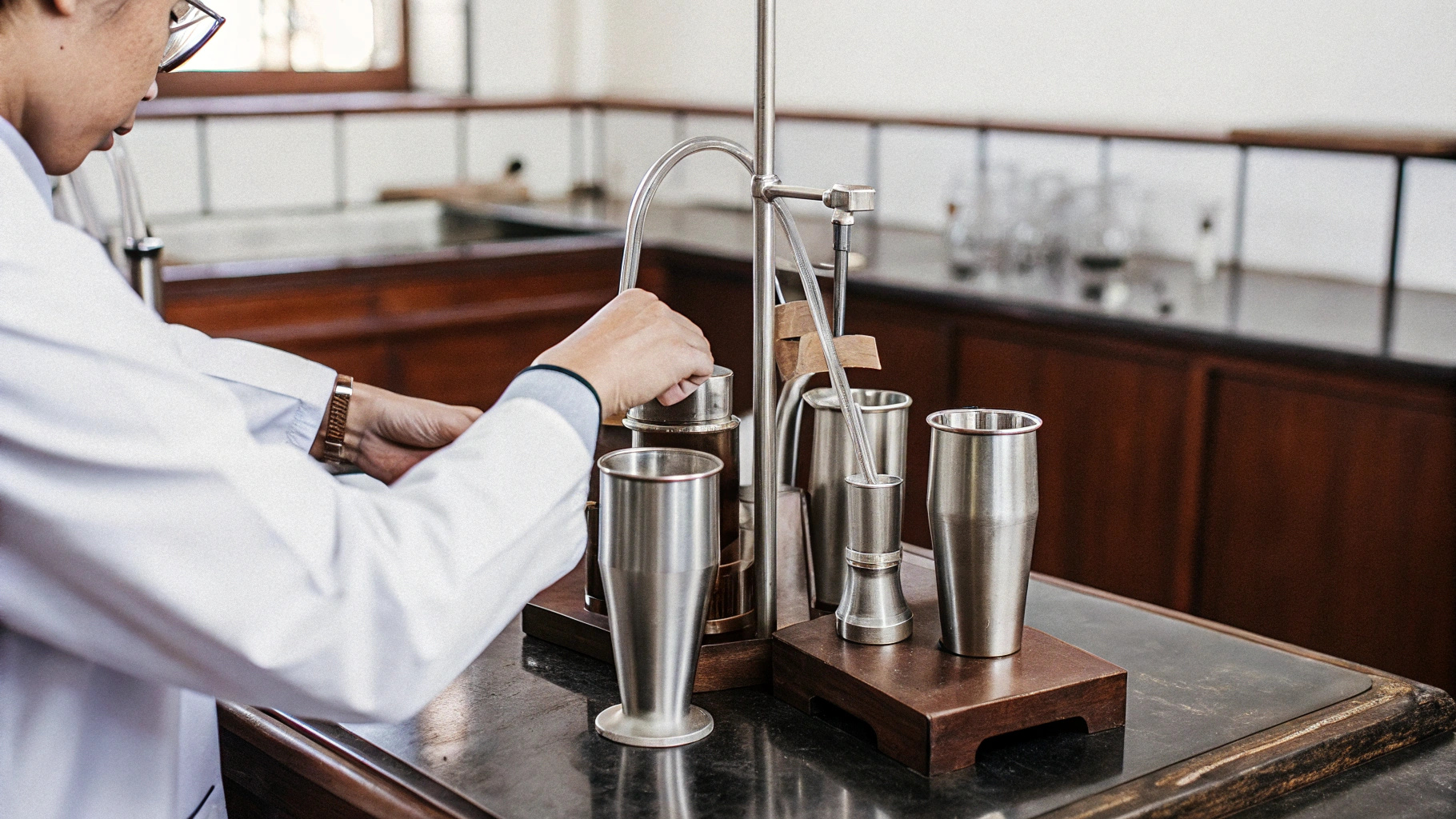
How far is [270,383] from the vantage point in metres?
1.34

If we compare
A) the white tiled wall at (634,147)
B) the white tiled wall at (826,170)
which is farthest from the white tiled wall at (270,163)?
the white tiled wall at (634,147)

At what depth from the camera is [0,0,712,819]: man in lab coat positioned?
0.81 meters

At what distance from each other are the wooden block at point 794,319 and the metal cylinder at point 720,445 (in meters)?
0.06

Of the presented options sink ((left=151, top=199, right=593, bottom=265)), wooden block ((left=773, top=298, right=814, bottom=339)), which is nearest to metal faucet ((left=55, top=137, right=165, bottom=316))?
wooden block ((left=773, top=298, right=814, bottom=339))

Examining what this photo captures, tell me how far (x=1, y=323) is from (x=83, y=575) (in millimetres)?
151

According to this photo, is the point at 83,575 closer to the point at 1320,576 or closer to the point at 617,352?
the point at 617,352

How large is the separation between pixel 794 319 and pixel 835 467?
8.0 inches

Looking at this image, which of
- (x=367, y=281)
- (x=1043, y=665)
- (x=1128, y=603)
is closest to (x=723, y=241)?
(x=367, y=281)

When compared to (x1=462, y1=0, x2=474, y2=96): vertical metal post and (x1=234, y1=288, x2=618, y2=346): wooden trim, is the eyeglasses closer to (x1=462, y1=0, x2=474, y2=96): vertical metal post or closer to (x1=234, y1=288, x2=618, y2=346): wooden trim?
(x1=234, y1=288, x2=618, y2=346): wooden trim

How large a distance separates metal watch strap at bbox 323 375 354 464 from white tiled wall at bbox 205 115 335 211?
166 inches

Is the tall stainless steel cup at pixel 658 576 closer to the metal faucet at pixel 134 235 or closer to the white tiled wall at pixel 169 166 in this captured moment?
the metal faucet at pixel 134 235

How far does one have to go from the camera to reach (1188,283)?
3.75 m

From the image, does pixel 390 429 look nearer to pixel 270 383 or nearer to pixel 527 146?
pixel 270 383

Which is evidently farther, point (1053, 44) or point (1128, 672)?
point (1053, 44)
